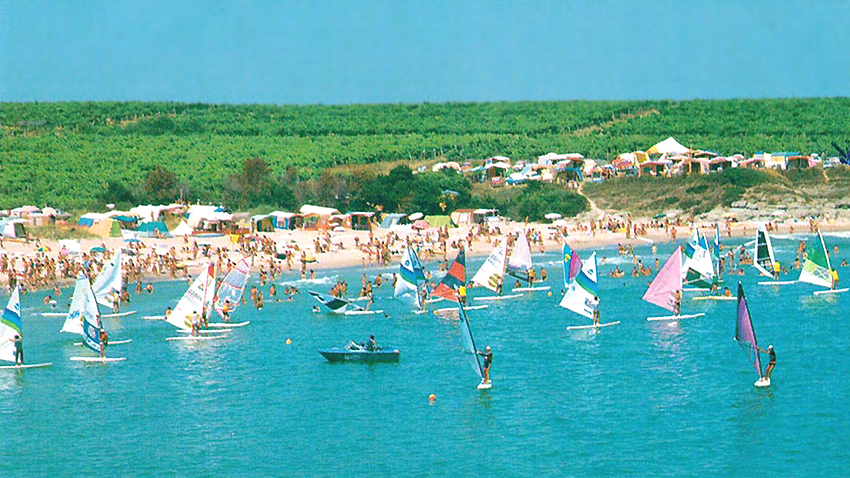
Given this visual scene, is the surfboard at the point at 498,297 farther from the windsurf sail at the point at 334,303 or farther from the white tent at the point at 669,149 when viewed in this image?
the white tent at the point at 669,149

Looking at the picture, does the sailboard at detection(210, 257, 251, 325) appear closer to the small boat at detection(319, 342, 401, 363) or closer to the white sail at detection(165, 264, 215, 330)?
the white sail at detection(165, 264, 215, 330)

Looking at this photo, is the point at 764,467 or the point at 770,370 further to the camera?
the point at 770,370

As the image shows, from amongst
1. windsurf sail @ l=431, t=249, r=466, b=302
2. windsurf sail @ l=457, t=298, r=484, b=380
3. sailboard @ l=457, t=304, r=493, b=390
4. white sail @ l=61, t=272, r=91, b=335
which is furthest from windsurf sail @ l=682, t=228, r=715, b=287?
white sail @ l=61, t=272, r=91, b=335

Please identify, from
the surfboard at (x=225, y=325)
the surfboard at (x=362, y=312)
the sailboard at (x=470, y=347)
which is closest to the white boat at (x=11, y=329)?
the surfboard at (x=225, y=325)

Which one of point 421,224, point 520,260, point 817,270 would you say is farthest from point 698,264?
point 421,224

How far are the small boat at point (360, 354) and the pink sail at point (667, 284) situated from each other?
13.1 metres

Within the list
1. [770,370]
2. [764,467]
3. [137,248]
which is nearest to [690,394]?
[770,370]

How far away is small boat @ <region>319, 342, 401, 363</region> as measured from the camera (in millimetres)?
48500

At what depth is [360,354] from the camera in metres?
48.5

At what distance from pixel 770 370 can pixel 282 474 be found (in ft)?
57.8

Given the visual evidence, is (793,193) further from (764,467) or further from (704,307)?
(764,467)

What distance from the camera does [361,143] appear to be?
584 feet

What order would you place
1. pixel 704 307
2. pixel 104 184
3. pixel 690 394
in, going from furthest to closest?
pixel 104 184 → pixel 704 307 → pixel 690 394

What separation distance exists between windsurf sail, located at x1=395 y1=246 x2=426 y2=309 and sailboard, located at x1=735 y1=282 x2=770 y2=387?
65.1 ft
